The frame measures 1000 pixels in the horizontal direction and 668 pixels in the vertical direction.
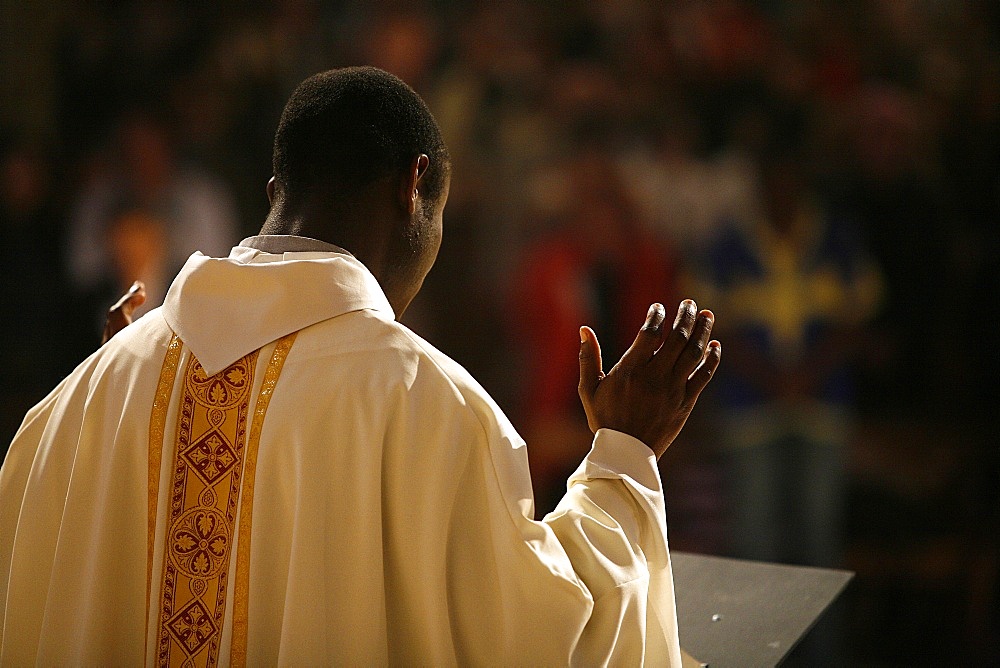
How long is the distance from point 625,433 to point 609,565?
0.21 m

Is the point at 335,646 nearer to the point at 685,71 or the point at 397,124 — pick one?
the point at 397,124

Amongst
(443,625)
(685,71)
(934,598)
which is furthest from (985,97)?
(443,625)

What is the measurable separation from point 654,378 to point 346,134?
0.61 metres

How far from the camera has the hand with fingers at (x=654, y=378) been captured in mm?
1760

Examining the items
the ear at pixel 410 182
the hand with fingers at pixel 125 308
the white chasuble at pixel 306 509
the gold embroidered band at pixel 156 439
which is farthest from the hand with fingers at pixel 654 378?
the hand with fingers at pixel 125 308

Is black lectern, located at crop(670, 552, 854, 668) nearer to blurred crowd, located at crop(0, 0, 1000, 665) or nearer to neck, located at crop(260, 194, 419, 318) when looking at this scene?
neck, located at crop(260, 194, 419, 318)

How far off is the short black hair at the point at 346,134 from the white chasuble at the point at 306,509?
0.45 feet

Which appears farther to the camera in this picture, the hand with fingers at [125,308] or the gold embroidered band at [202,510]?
the hand with fingers at [125,308]

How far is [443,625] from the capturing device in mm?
1598

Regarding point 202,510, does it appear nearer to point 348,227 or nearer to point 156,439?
point 156,439

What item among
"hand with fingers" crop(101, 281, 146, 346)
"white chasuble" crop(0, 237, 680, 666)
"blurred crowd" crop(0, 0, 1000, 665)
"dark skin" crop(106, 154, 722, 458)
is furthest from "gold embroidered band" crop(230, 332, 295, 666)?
"blurred crowd" crop(0, 0, 1000, 665)

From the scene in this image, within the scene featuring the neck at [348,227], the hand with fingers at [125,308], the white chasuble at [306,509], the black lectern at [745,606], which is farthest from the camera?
the hand with fingers at [125,308]

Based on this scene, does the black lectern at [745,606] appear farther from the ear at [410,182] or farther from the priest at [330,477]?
the ear at [410,182]

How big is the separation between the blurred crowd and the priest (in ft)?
12.1
